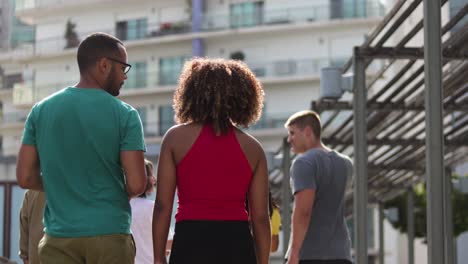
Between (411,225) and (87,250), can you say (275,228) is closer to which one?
(87,250)

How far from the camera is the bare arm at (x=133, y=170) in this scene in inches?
197

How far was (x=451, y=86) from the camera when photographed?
13.1 metres

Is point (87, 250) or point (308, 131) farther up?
point (308, 131)

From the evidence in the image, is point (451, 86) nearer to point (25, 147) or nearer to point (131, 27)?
point (25, 147)

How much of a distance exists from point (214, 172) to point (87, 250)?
68cm

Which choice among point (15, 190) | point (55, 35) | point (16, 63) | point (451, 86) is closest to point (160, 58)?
point (55, 35)

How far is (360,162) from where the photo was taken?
Answer: 12.5 metres

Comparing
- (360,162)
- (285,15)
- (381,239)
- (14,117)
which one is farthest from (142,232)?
(14,117)

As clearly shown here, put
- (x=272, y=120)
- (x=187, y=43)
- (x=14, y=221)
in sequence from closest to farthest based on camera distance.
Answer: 1. (x=14, y=221)
2. (x=272, y=120)
3. (x=187, y=43)

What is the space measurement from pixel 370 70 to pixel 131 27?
13.3 meters

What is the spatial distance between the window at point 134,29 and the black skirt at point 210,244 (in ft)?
179

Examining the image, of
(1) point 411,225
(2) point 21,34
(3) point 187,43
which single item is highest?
(2) point 21,34

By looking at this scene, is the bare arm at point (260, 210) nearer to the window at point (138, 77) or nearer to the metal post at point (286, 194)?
the metal post at point (286, 194)

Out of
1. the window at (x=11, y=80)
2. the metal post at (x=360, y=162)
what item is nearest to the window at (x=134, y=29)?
the window at (x=11, y=80)
